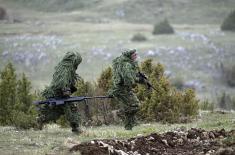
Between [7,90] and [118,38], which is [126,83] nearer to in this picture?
[7,90]

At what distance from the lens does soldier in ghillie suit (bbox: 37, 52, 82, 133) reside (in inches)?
580

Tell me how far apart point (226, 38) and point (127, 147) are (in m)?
44.1

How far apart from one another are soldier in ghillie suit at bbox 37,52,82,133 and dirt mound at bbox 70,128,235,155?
8.90ft

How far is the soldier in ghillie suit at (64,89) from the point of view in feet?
48.4

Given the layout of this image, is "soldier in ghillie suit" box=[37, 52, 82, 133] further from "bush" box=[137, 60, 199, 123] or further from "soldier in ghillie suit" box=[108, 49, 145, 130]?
"bush" box=[137, 60, 199, 123]

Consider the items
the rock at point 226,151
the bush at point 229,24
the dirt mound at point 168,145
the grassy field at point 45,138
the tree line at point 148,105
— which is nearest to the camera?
the rock at point 226,151

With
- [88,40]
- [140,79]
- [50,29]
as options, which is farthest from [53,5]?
[140,79]

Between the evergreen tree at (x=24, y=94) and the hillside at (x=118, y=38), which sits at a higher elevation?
the hillside at (x=118, y=38)

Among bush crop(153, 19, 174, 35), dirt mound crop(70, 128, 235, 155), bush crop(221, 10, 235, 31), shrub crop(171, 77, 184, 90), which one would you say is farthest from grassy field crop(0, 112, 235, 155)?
bush crop(221, 10, 235, 31)

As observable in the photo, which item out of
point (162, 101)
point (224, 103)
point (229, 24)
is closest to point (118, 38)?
point (229, 24)

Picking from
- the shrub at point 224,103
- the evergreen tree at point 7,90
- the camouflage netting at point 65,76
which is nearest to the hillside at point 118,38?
the shrub at point 224,103

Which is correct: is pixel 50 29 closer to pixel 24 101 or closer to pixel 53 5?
pixel 53 5

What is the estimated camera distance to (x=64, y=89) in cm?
1475

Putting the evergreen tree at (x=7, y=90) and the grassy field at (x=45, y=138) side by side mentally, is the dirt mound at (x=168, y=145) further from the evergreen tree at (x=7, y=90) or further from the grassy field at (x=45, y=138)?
the evergreen tree at (x=7, y=90)
